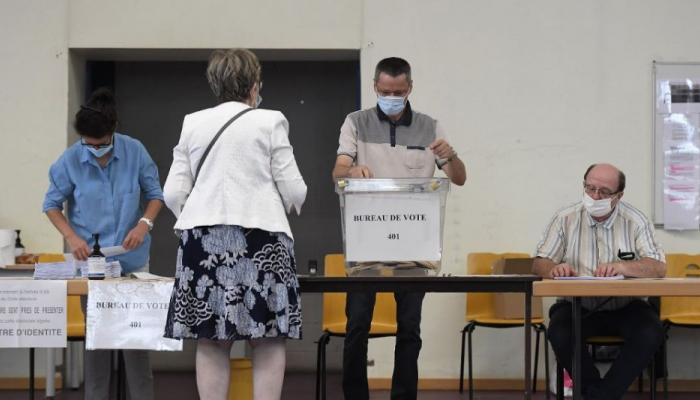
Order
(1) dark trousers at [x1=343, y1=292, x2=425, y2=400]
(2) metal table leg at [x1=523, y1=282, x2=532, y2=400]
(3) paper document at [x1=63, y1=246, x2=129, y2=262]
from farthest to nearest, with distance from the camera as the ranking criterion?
1. (1) dark trousers at [x1=343, y1=292, x2=425, y2=400]
2. (3) paper document at [x1=63, y1=246, x2=129, y2=262]
3. (2) metal table leg at [x1=523, y1=282, x2=532, y2=400]

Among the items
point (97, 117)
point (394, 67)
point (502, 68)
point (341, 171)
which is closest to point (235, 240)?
point (341, 171)

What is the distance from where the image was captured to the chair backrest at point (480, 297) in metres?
5.64

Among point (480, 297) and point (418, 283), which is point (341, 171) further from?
point (480, 297)

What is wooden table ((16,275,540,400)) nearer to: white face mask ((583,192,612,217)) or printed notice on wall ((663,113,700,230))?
white face mask ((583,192,612,217))

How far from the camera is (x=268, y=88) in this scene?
6773mm

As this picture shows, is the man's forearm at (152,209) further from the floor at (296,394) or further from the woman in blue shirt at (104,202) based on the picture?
the floor at (296,394)

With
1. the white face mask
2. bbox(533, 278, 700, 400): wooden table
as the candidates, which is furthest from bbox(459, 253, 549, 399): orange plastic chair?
bbox(533, 278, 700, 400): wooden table

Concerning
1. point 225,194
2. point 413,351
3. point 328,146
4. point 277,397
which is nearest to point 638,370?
point 413,351

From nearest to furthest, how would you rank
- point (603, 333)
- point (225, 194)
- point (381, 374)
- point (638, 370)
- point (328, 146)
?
point (225, 194)
point (638, 370)
point (603, 333)
point (381, 374)
point (328, 146)

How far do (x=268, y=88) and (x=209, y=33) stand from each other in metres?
0.75

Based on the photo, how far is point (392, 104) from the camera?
152 inches

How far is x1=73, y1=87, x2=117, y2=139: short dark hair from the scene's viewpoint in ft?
12.3

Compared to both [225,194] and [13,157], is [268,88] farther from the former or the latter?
[225,194]

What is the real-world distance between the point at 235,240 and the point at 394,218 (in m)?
0.66
